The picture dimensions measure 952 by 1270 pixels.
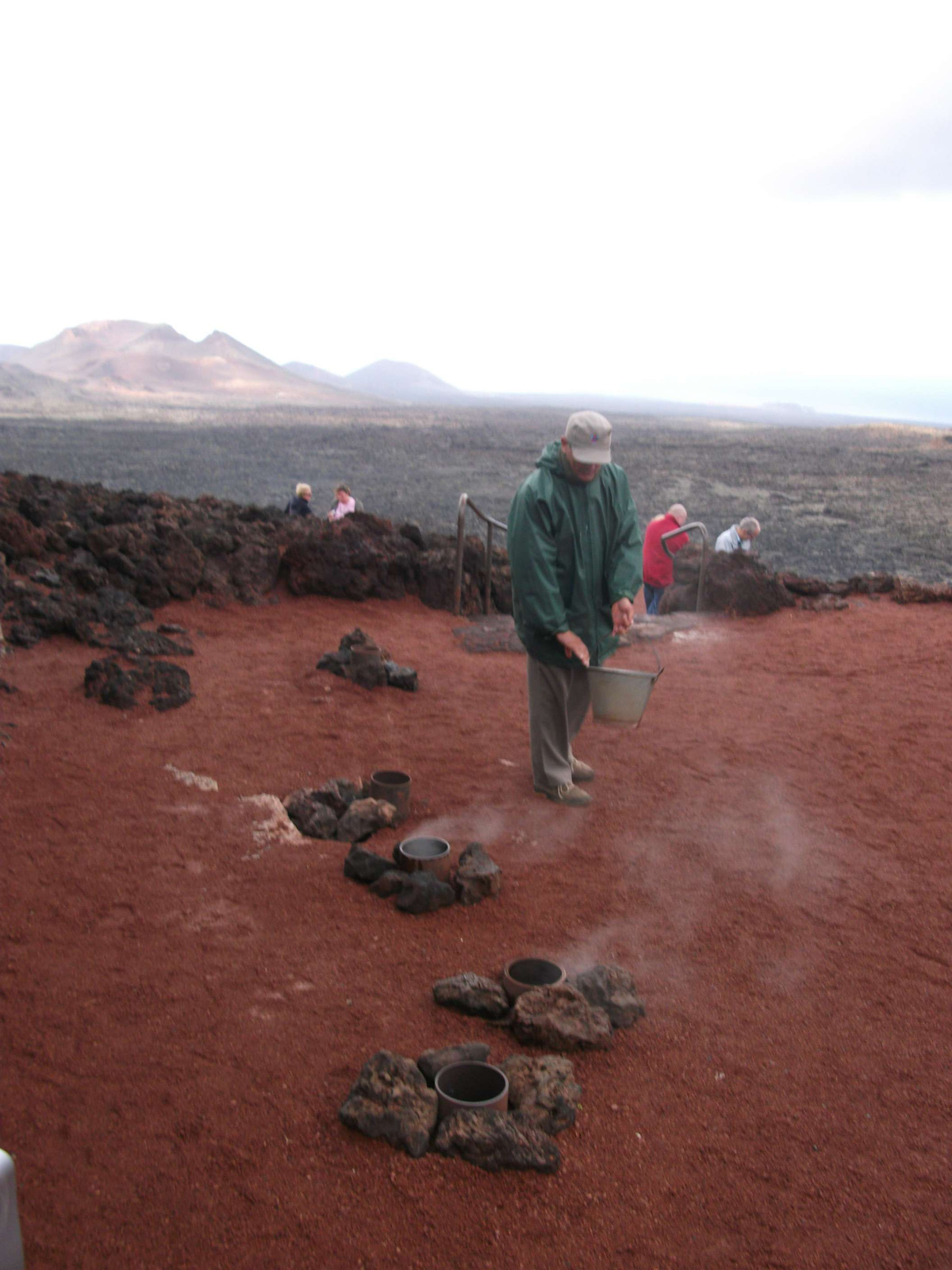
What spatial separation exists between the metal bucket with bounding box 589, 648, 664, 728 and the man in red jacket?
5626 mm

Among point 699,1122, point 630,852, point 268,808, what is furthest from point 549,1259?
point 268,808

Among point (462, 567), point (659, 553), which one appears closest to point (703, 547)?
point (659, 553)

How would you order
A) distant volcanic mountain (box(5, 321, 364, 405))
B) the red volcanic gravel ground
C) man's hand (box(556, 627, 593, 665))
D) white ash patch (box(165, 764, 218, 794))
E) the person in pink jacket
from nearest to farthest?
the red volcanic gravel ground → man's hand (box(556, 627, 593, 665)) → white ash patch (box(165, 764, 218, 794)) → the person in pink jacket → distant volcanic mountain (box(5, 321, 364, 405))

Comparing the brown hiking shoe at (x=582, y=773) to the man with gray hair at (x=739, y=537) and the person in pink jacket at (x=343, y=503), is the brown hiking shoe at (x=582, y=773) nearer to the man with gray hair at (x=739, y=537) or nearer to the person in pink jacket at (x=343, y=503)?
the man with gray hair at (x=739, y=537)

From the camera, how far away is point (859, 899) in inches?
178

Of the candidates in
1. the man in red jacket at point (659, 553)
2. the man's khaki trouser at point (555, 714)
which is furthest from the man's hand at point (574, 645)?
the man in red jacket at point (659, 553)

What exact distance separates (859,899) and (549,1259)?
2.62m

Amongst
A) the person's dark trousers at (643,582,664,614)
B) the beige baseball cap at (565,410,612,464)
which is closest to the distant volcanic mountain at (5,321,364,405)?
the person's dark trousers at (643,582,664,614)

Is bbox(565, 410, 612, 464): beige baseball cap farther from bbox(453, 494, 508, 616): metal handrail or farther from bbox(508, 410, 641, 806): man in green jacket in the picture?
bbox(453, 494, 508, 616): metal handrail

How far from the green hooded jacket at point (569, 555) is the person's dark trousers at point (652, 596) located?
5750 millimetres

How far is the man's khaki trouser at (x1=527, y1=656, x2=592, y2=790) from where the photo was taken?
5.30m

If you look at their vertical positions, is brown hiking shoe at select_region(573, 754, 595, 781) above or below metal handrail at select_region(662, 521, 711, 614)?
below

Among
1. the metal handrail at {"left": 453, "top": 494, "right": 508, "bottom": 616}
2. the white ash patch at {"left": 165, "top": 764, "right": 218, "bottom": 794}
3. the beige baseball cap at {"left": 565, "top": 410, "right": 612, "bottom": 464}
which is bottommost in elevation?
the white ash patch at {"left": 165, "top": 764, "right": 218, "bottom": 794}

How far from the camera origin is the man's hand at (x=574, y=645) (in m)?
4.91
